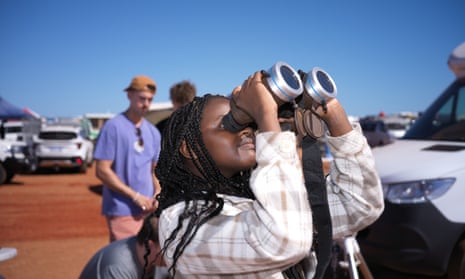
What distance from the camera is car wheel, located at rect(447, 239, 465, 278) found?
3.54m

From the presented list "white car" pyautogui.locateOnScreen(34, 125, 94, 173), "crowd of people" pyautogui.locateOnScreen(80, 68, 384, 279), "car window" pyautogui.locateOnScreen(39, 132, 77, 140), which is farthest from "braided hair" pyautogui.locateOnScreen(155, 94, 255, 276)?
"car window" pyautogui.locateOnScreen(39, 132, 77, 140)

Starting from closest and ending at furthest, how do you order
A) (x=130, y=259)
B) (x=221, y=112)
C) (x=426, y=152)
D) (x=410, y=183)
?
(x=221, y=112) < (x=130, y=259) < (x=410, y=183) < (x=426, y=152)

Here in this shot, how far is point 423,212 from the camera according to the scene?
12.1 ft

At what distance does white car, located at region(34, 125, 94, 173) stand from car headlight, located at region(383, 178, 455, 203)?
14.6 m

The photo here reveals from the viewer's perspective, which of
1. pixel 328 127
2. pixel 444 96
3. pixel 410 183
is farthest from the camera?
pixel 444 96

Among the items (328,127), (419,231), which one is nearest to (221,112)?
(328,127)

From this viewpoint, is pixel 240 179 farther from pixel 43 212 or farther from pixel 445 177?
pixel 43 212

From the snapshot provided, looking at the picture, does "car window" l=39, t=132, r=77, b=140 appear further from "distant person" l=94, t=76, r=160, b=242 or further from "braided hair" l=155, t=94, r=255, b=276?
"braided hair" l=155, t=94, r=255, b=276

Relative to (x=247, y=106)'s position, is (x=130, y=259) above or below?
below

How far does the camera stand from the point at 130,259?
9.09 ft

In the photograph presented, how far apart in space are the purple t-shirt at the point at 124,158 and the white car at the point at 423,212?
7.61ft

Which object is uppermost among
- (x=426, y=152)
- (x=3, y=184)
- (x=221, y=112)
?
(x=221, y=112)

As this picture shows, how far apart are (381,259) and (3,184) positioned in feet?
44.0

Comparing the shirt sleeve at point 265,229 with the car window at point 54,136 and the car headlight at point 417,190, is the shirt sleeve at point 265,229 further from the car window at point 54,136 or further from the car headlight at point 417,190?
the car window at point 54,136
